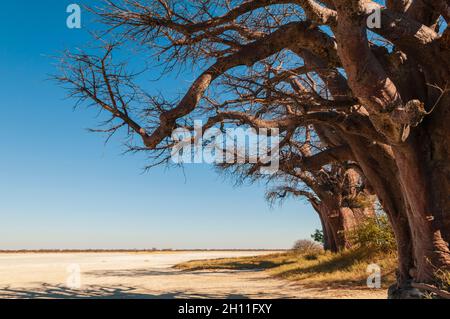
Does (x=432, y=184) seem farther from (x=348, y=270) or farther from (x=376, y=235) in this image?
(x=376, y=235)

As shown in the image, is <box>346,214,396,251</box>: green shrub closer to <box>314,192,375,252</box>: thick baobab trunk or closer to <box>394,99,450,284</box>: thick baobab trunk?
<box>314,192,375,252</box>: thick baobab trunk

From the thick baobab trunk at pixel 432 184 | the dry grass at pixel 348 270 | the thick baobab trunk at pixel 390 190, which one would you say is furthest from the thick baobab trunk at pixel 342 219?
the thick baobab trunk at pixel 432 184

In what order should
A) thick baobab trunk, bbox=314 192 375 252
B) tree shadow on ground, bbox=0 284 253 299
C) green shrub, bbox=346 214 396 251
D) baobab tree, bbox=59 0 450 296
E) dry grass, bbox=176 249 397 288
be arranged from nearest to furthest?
baobab tree, bbox=59 0 450 296, tree shadow on ground, bbox=0 284 253 299, dry grass, bbox=176 249 397 288, green shrub, bbox=346 214 396 251, thick baobab trunk, bbox=314 192 375 252

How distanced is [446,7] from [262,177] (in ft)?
21.6

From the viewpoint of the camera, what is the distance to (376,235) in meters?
14.0

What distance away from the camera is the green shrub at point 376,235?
13.5 m

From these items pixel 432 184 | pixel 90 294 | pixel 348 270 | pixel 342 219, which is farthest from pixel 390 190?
pixel 342 219

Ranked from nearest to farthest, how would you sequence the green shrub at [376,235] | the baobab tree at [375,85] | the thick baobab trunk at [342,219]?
the baobab tree at [375,85] < the green shrub at [376,235] < the thick baobab trunk at [342,219]

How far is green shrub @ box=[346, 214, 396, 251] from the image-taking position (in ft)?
44.2

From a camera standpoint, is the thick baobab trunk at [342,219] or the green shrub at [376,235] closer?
the green shrub at [376,235]

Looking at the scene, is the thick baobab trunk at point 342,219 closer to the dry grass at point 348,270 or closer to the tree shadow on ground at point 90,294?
the dry grass at point 348,270

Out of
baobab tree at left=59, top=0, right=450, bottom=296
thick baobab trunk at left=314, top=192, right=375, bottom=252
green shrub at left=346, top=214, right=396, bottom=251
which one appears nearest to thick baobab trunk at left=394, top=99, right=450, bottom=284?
baobab tree at left=59, top=0, right=450, bottom=296

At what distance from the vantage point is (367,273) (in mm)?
11188
